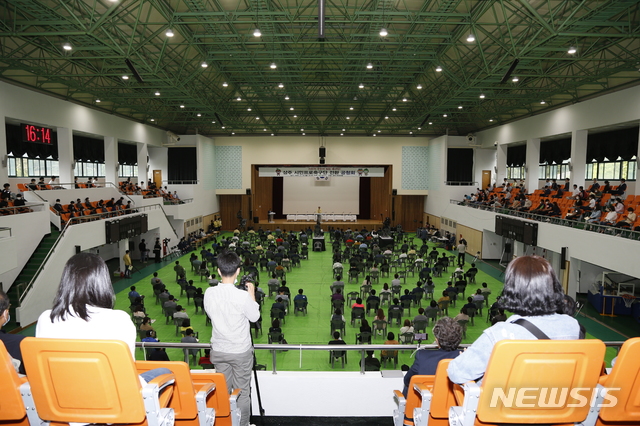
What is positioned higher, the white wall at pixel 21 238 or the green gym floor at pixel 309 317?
the white wall at pixel 21 238

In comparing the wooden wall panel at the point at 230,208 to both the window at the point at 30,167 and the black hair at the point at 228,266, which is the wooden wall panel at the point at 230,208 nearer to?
the window at the point at 30,167

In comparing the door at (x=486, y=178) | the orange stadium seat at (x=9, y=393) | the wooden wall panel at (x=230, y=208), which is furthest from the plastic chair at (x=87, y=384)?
the wooden wall panel at (x=230, y=208)

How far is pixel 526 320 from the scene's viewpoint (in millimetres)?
1967

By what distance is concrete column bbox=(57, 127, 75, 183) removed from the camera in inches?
762

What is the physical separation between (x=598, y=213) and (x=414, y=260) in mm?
7596

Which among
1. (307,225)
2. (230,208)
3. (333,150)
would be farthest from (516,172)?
(230,208)

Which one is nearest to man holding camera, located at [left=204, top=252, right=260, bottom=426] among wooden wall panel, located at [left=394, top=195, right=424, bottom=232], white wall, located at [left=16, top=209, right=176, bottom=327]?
white wall, located at [left=16, top=209, right=176, bottom=327]

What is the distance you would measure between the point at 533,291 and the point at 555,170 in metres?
27.9

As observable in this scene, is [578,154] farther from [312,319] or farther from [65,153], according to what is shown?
[65,153]

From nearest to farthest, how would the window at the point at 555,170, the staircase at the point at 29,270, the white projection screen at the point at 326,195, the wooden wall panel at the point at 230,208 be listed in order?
the staircase at the point at 29,270
the window at the point at 555,170
the wooden wall panel at the point at 230,208
the white projection screen at the point at 326,195

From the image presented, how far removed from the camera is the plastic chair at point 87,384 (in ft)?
5.74

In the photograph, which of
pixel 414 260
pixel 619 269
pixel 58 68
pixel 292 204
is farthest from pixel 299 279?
pixel 292 204

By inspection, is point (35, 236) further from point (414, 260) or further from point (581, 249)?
point (581, 249)
